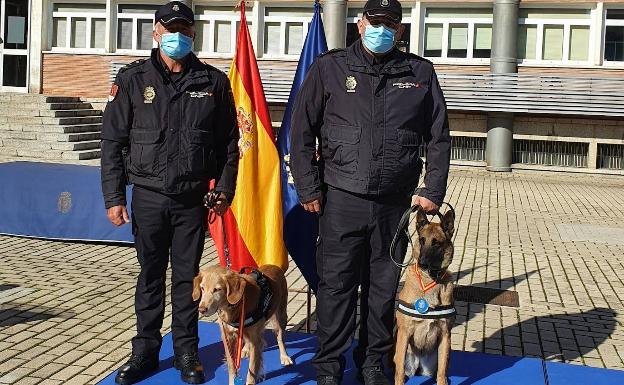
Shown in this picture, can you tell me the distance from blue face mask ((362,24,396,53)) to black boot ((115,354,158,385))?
7.83ft

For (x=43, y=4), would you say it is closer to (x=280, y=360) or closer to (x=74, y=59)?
(x=74, y=59)

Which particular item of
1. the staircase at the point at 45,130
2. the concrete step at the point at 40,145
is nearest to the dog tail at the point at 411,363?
the staircase at the point at 45,130

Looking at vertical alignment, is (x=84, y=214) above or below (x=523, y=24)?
below

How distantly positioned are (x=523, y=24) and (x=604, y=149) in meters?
4.24

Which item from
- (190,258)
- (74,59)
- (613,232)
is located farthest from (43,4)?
(190,258)

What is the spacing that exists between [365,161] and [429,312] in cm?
97

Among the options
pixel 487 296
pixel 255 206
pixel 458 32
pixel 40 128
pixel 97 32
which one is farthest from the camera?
pixel 97 32

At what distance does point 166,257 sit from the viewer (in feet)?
16.0

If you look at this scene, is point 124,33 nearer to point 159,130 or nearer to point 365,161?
point 159,130

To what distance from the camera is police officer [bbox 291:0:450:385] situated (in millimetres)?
4500

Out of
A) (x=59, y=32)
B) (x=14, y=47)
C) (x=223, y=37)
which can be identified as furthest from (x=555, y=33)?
(x=14, y=47)

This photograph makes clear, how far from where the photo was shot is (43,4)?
960 inches

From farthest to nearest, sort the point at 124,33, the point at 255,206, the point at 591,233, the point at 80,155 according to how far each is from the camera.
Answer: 1. the point at 124,33
2. the point at 80,155
3. the point at 591,233
4. the point at 255,206

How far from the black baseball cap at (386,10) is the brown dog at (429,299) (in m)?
1.15
